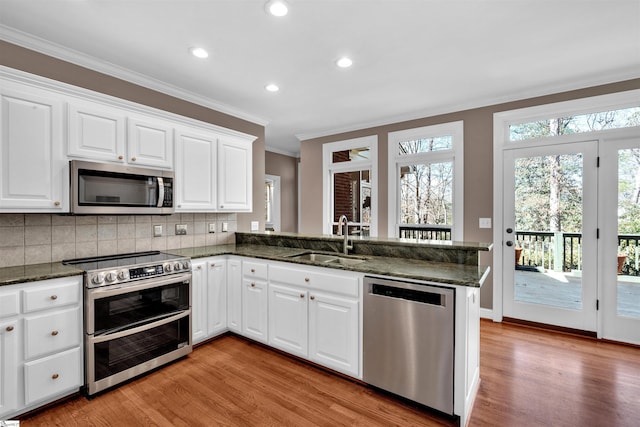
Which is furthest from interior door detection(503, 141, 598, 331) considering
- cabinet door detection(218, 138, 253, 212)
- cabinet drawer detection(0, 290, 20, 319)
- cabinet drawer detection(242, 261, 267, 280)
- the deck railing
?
cabinet drawer detection(0, 290, 20, 319)

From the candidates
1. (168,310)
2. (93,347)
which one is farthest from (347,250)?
(93,347)

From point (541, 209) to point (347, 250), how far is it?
241 cm

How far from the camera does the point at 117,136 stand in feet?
8.46

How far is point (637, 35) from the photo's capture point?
94.7 inches

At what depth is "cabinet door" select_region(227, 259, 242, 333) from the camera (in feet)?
10.1

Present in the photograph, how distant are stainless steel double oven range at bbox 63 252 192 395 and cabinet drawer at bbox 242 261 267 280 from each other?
20.4 inches

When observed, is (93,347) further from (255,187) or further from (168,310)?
(255,187)

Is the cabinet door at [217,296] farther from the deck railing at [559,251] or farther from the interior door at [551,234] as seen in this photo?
the deck railing at [559,251]

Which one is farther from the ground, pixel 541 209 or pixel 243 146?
pixel 243 146

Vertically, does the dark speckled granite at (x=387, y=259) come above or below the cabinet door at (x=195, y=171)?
below

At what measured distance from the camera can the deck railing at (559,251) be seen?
305cm

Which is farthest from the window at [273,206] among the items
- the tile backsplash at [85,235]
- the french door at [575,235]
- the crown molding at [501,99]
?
the french door at [575,235]

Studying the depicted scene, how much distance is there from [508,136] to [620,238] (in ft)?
5.10

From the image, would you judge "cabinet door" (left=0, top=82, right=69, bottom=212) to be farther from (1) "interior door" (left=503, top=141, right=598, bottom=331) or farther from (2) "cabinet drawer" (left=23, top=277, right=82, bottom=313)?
(1) "interior door" (left=503, top=141, right=598, bottom=331)
